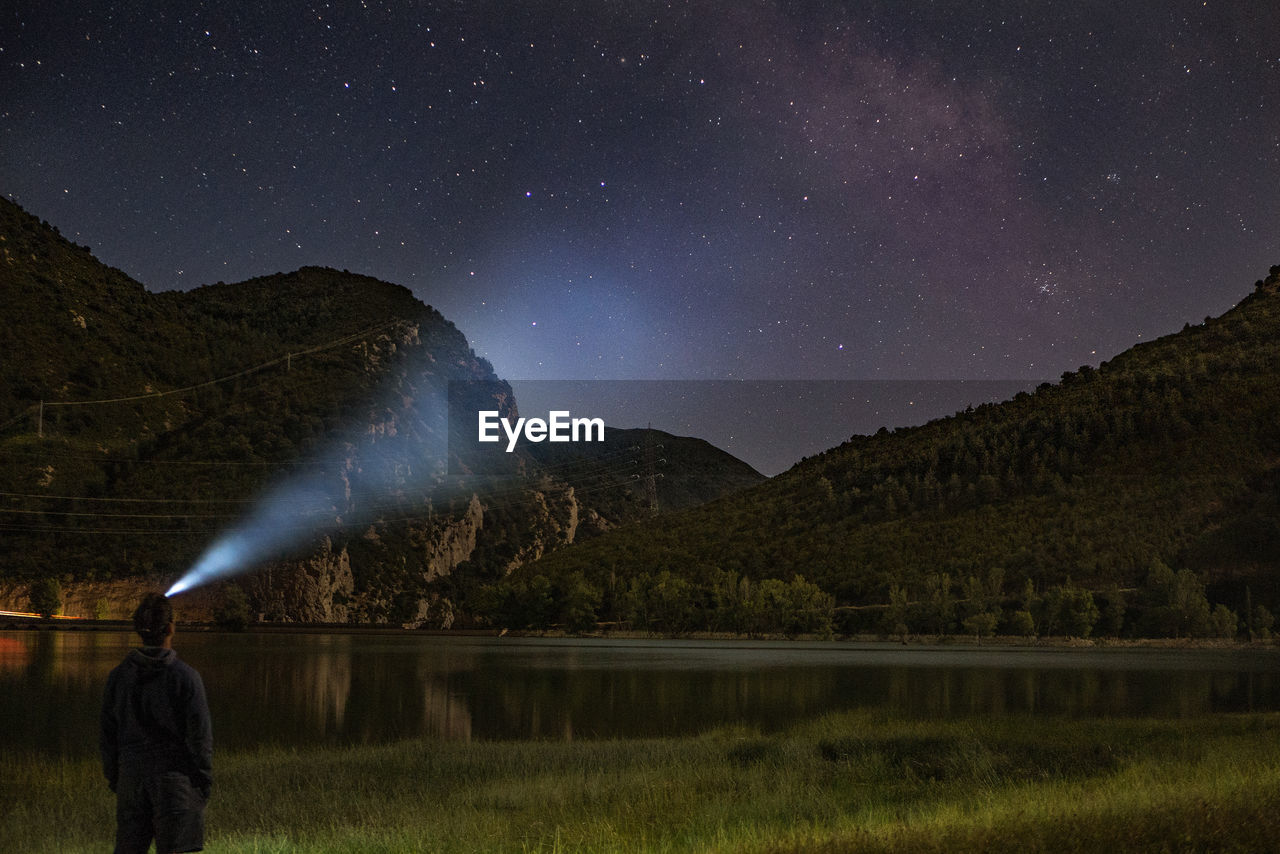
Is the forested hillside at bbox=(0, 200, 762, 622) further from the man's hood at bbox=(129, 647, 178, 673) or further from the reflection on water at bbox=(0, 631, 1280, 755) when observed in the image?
the man's hood at bbox=(129, 647, 178, 673)

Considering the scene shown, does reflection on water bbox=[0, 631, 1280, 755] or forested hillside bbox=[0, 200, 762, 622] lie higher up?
forested hillside bbox=[0, 200, 762, 622]

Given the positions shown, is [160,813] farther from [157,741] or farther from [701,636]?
[701,636]

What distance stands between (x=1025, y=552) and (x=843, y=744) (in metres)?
74.4

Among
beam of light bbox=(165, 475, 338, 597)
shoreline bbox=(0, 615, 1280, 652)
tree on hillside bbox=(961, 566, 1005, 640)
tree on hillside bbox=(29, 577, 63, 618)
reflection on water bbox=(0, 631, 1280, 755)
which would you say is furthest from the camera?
beam of light bbox=(165, 475, 338, 597)

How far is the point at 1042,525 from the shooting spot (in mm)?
94062

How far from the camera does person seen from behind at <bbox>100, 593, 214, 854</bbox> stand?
7418 millimetres

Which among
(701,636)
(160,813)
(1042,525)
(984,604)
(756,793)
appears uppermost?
(1042,525)

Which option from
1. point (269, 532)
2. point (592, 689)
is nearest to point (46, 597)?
point (269, 532)

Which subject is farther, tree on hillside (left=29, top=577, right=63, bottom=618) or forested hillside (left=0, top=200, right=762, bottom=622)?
forested hillside (left=0, top=200, right=762, bottom=622)

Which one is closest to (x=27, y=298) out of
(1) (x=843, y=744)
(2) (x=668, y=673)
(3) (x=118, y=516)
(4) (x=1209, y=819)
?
(3) (x=118, y=516)

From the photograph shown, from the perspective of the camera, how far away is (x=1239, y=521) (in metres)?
84.1

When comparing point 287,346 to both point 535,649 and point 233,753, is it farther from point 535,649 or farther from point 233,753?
point 233,753

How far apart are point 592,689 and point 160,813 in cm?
4002

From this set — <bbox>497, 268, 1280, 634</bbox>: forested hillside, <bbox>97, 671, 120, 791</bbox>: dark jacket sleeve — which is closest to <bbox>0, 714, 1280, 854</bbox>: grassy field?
<bbox>97, 671, 120, 791</bbox>: dark jacket sleeve
